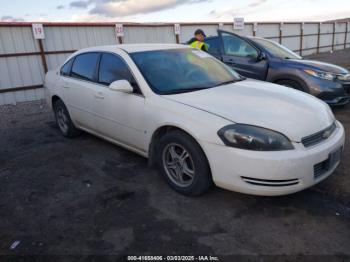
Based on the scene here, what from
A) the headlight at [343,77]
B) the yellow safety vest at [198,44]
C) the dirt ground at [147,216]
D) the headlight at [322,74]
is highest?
the yellow safety vest at [198,44]

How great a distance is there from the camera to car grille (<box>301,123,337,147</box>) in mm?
2803

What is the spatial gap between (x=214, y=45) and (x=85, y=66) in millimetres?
3451

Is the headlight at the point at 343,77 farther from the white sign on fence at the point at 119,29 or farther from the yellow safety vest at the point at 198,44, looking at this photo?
the white sign on fence at the point at 119,29

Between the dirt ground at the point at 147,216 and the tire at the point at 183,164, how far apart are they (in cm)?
14

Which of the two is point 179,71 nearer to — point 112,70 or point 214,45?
point 112,70

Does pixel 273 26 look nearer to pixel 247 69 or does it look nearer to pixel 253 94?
pixel 247 69

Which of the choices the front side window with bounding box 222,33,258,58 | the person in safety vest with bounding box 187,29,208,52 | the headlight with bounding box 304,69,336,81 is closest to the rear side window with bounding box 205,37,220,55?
the front side window with bounding box 222,33,258,58

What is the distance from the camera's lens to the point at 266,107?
122 inches

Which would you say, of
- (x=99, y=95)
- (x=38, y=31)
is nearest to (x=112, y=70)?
(x=99, y=95)

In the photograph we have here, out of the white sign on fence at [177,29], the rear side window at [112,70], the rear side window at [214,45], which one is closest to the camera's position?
the rear side window at [112,70]

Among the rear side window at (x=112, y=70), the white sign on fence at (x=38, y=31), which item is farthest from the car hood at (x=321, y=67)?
the white sign on fence at (x=38, y=31)

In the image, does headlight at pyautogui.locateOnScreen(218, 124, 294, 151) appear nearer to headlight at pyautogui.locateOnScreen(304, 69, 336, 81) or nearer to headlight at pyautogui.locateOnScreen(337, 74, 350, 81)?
headlight at pyautogui.locateOnScreen(304, 69, 336, 81)

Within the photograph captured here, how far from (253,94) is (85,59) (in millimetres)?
2648

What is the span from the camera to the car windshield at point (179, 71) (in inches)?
140
